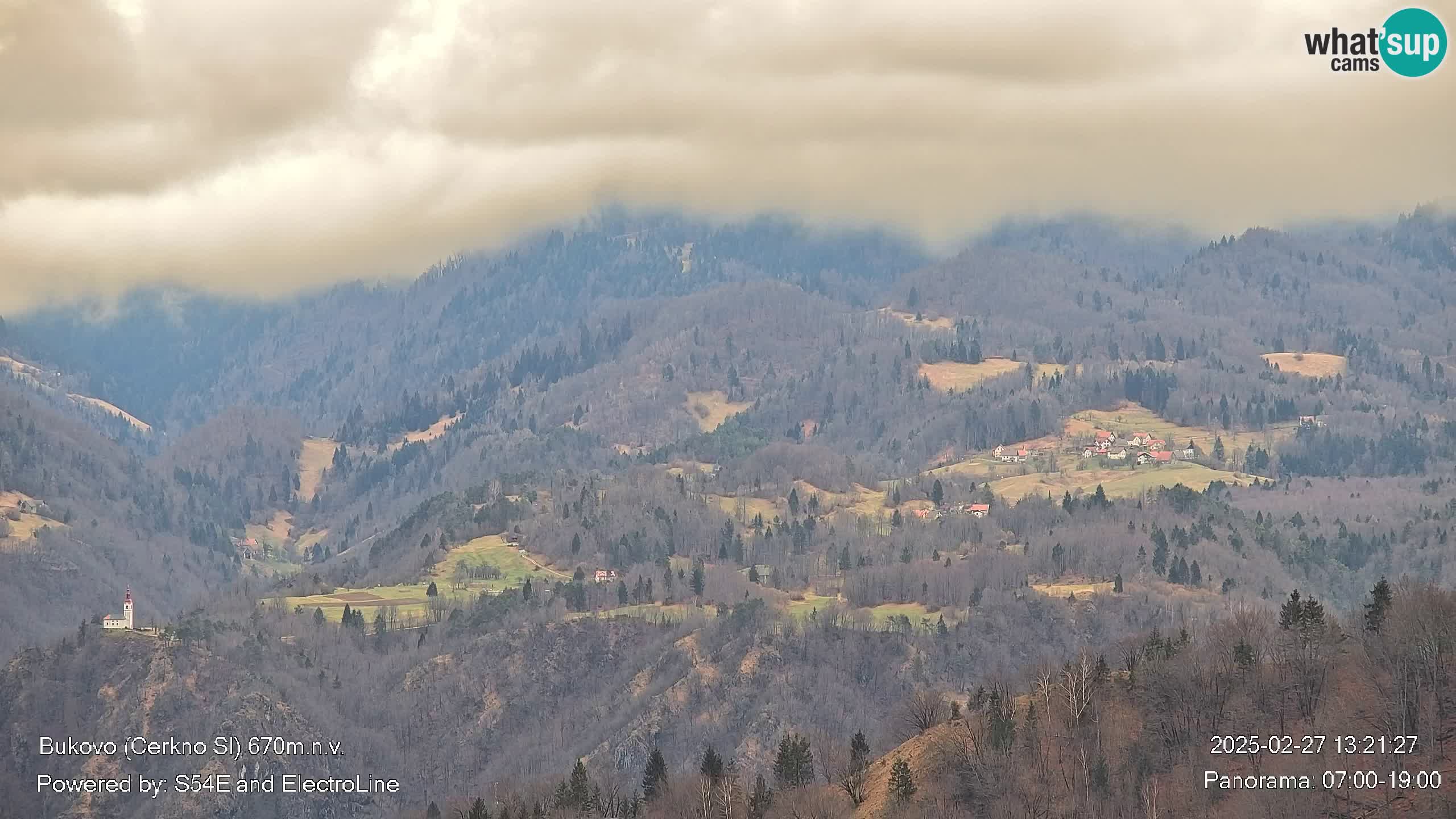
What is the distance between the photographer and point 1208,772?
19425 centimetres

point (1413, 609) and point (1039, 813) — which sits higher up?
point (1413, 609)

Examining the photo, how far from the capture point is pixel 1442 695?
185 metres

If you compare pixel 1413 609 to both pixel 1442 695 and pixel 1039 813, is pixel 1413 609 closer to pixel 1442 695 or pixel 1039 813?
pixel 1442 695

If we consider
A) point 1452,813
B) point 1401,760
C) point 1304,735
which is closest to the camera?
point 1452,813

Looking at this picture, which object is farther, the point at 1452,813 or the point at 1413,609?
the point at 1413,609

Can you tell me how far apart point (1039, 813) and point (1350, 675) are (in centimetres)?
2728

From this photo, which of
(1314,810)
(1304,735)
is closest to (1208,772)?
(1304,735)

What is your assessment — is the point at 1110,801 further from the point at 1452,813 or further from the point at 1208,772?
the point at 1452,813

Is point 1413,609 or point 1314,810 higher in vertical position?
point 1413,609

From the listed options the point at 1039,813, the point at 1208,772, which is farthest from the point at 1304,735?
the point at 1039,813

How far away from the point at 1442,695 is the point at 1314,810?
57.7ft

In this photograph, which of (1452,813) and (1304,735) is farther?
(1304,735)

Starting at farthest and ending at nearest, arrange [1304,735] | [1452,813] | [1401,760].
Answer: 1. [1304,735]
2. [1401,760]
3. [1452,813]

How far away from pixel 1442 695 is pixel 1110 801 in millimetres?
28461
